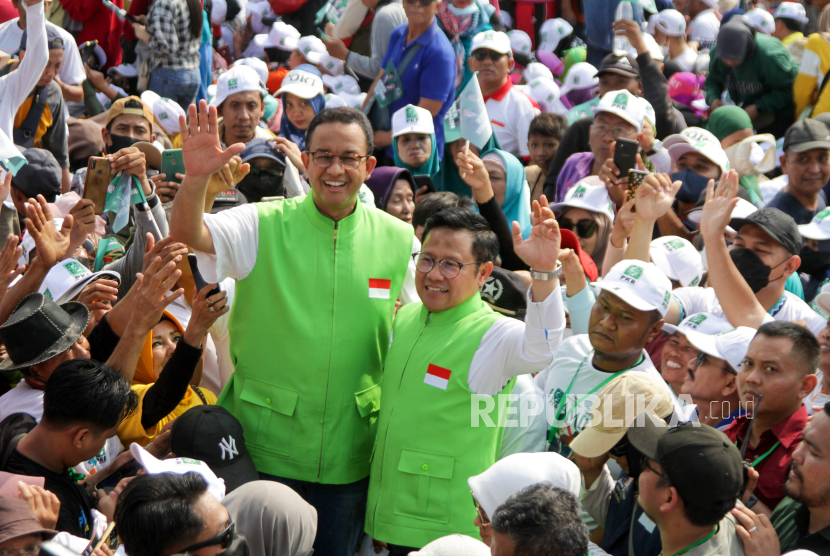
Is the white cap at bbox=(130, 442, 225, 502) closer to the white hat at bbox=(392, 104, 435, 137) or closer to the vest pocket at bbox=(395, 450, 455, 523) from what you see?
the vest pocket at bbox=(395, 450, 455, 523)

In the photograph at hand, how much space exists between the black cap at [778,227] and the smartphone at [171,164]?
3.11 meters

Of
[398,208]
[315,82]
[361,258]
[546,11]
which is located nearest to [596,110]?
[398,208]

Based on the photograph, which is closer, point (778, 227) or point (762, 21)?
point (778, 227)

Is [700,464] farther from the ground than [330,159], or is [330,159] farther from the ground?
[330,159]

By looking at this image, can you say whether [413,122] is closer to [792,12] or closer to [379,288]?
[379,288]

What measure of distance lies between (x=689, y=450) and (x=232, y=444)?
1.60 m

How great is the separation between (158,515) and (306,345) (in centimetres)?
102

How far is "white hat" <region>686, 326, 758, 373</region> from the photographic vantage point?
12.1 feet

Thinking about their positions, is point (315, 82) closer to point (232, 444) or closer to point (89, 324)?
point (89, 324)

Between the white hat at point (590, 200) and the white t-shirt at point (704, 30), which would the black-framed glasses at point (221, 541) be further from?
the white t-shirt at point (704, 30)

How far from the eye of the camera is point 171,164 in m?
4.90

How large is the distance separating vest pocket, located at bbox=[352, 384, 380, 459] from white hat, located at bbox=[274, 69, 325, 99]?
3.68 meters

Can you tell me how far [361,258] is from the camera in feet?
11.2

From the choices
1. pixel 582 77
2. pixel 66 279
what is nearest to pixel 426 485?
pixel 66 279
